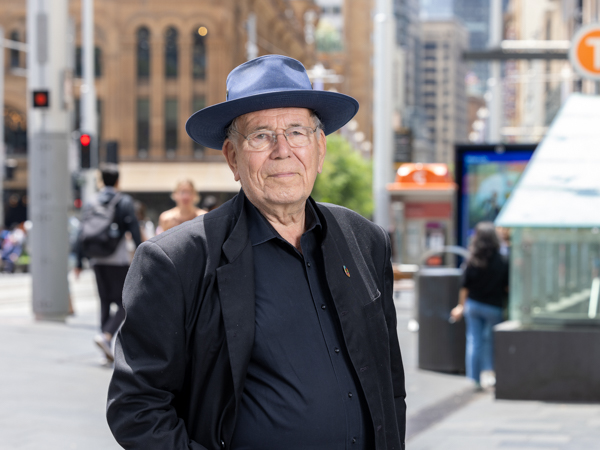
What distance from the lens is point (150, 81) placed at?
47.0m

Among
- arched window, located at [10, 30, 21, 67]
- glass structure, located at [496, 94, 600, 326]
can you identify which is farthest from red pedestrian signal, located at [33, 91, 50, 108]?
arched window, located at [10, 30, 21, 67]

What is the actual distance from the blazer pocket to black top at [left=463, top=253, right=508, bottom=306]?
244 inches

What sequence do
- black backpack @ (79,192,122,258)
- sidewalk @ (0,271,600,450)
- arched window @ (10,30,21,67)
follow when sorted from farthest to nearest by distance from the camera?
arched window @ (10,30,21,67), black backpack @ (79,192,122,258), sidewalk @ (0,271,600,450)

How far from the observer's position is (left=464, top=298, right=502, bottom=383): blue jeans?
8.54 m

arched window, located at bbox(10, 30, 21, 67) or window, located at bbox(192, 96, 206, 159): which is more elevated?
arched window, located at bbox(10, 30, 21, 67)

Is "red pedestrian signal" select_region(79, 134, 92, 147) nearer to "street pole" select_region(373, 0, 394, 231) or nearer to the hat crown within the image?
"street pole" select_region(373, 0, 394, 231)

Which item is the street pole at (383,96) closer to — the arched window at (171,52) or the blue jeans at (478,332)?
the blue jeans at (478,332)

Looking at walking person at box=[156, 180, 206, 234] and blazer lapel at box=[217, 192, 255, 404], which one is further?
walking person at box=[156, 180, 206, 234]

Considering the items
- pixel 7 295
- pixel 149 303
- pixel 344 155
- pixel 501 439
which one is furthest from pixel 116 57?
pixel 149 303

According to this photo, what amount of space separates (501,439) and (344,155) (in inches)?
2057

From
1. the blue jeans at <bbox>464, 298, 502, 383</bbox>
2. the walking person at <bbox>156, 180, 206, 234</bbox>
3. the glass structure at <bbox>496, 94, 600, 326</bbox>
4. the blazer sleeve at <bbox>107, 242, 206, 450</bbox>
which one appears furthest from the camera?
the blue jeans at <bbox>464, 298, 502, 383</bbox>

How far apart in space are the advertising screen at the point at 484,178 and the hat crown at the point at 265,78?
8.39 metres

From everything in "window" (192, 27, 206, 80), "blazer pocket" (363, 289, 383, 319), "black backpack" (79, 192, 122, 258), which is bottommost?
"black backpack" (79, 192, 122, 258)

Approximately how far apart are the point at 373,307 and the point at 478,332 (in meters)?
6.40
